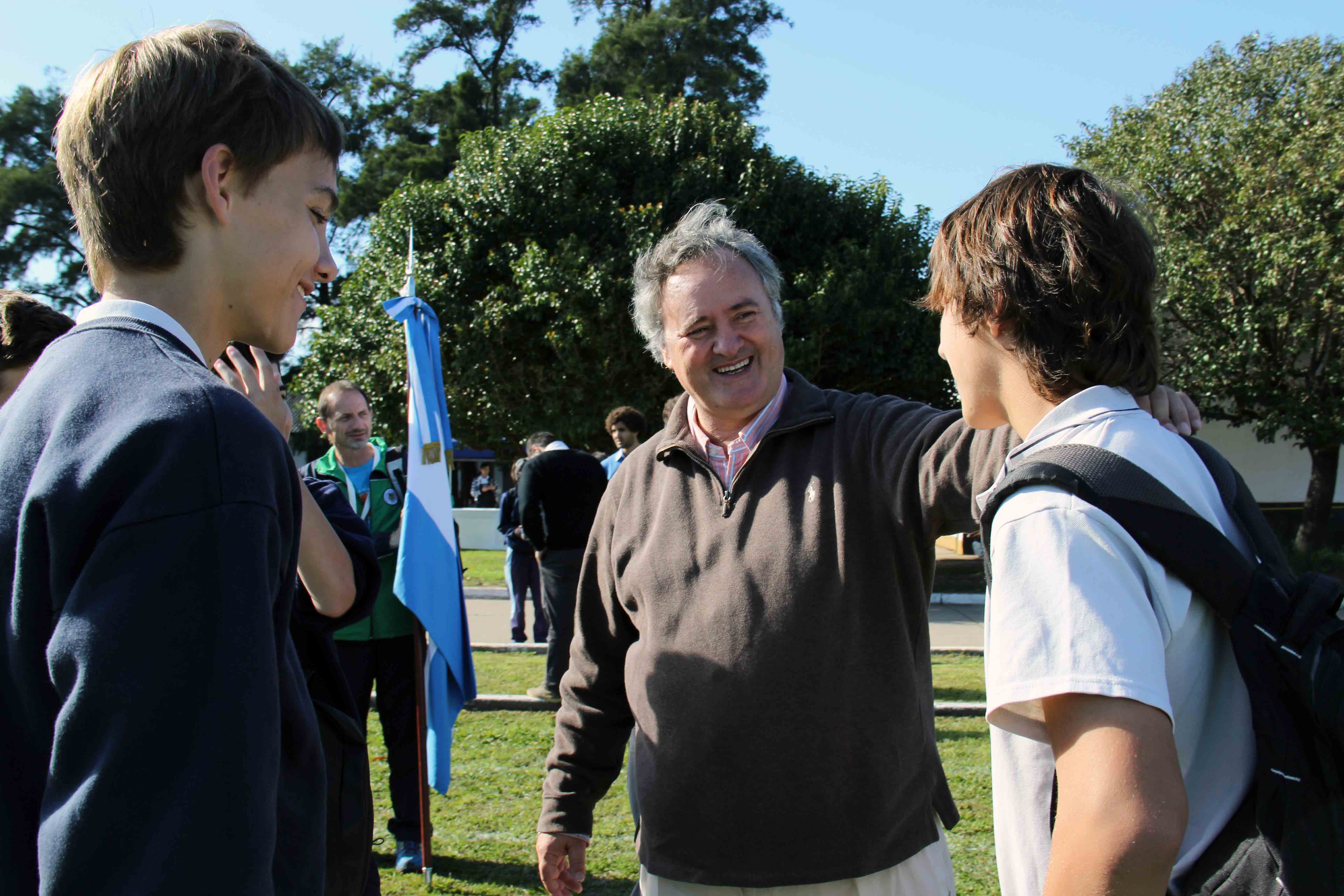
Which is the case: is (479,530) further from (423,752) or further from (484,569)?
(423,752)

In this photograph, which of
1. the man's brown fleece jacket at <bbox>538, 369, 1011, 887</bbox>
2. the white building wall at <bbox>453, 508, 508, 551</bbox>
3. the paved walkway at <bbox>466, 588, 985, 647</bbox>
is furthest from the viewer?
the white building wall at <bbox>453, 508, 508, 551</bbox>

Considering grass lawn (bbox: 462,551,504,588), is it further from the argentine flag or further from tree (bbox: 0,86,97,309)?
tree (bbox: 0,86,97,309)

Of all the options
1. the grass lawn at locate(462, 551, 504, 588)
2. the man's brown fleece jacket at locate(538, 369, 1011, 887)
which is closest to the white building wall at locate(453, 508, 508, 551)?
the grass lawn at locate(462, 551, 504, 588)

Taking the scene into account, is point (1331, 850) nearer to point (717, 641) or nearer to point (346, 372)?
point (717, 641)

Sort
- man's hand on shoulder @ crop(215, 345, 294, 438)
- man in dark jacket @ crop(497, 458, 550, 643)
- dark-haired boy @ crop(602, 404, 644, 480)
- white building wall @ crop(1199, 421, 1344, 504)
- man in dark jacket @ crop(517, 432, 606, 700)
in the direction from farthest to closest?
white building wall @ crop(1199, 421, 1344, 504), man in dark jacket @ crop(497, 458, 550, 643), dark-haired boy @ crop(602, 404, 644, 480), man in dark jacket @ crop(517, 432, 606, 700), man's hand on shoulder @ crop(215, 345, 294, 438)

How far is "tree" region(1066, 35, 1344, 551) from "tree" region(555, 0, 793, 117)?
13.0m

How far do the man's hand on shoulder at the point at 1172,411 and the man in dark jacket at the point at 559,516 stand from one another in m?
5.69

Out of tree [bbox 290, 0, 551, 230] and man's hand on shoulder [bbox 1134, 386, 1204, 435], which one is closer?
man's hand on shoulder [bbox 1134, 386, 1204, 435]

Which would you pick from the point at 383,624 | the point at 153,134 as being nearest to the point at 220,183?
the point at 153,134

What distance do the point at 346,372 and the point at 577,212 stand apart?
21.2 ft

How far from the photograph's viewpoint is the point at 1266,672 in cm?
113

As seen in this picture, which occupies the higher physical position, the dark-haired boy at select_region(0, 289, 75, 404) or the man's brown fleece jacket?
the dark-haired boy at select_region(0, 289, 75, 404)

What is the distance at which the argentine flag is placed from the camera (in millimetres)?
4422

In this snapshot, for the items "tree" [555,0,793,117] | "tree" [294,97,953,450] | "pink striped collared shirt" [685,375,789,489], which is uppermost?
"tree" [555,0,793,117]
